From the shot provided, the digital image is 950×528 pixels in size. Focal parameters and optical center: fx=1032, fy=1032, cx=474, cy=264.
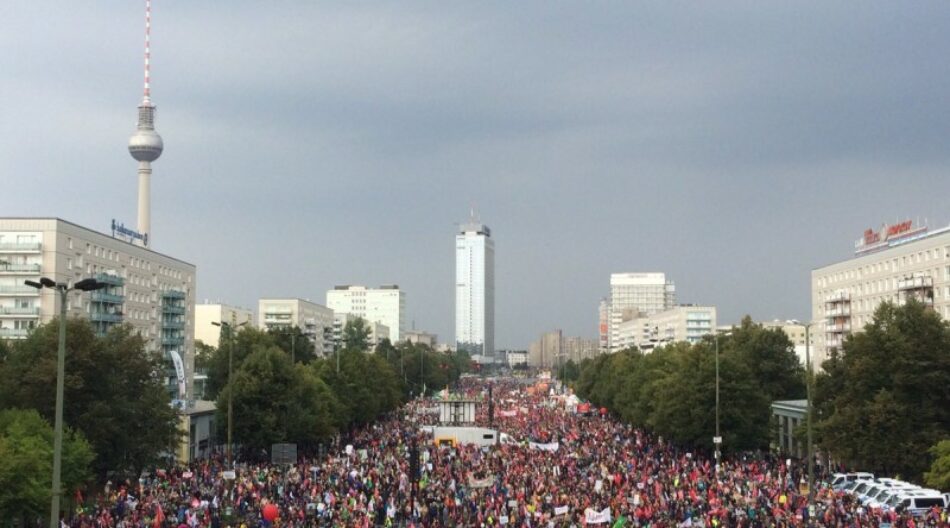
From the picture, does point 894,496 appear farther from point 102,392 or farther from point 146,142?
point 146,142

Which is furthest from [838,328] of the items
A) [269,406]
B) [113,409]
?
[113,409]

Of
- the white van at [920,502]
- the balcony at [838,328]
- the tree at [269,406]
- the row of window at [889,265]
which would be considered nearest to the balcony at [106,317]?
the tree at [269,406]

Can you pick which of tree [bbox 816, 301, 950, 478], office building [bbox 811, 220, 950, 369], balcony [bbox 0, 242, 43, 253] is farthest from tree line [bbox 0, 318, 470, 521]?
office building [bbox 811, 220, 950, 369]

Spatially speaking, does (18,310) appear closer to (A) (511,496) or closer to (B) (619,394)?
(A) (511,496)

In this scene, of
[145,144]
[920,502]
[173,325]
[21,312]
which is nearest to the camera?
[920,502]

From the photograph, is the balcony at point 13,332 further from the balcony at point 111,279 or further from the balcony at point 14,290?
the balcony at point 111,279

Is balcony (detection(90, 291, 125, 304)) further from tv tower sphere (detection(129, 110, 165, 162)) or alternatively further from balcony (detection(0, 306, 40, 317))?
tv tower sphere (detection(129, 110, 165, 162))
